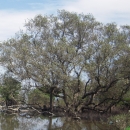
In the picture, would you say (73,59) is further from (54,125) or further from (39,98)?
(39,98)

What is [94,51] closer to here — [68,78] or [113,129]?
[68,78]

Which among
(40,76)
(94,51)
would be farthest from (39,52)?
(94,51)

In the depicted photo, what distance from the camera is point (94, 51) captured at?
34.9 metres

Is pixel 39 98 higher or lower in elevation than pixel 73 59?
lower

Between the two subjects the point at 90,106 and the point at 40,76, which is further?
the point at 90,106

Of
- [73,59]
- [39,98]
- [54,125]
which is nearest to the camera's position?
[54,125]

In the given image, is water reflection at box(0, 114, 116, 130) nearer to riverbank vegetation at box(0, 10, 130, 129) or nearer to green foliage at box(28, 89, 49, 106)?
riverbank vegetation at box(0, 10, 130, 129)

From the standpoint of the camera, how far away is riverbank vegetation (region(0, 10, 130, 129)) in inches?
1356

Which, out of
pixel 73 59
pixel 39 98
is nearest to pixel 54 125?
pixel 73 59

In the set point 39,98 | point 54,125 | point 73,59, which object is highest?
point 73,59

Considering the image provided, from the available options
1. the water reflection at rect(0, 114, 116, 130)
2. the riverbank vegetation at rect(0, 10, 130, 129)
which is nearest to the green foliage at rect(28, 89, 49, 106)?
the riverbank vegetation at rect(0, 10, 130, 129)

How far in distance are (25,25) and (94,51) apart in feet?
33.9

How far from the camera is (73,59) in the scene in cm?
3456

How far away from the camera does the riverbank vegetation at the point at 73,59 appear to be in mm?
34438
